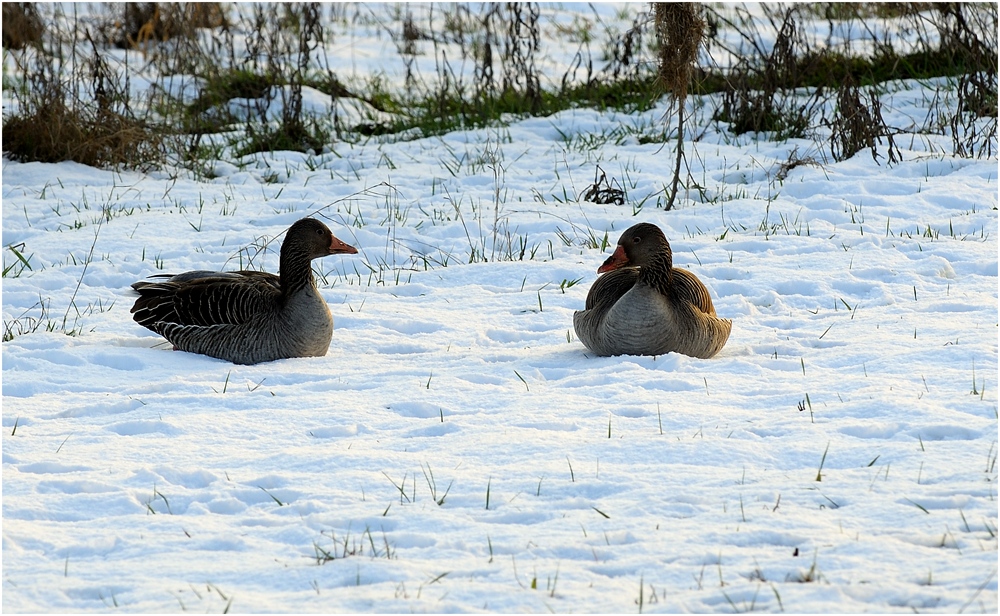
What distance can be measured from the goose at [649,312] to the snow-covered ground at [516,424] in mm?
142

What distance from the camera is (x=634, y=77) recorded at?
1447 cm

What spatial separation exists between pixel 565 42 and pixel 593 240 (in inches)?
369

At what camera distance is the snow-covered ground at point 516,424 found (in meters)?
3.42

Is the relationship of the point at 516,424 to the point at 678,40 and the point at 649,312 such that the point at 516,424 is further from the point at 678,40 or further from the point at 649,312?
the point at 678,40

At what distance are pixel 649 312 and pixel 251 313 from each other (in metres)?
2.24

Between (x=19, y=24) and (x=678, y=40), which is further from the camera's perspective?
(x=19, y=24)

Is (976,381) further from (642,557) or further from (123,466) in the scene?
(123,466)

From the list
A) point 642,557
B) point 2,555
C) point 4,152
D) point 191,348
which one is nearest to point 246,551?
point 2,555

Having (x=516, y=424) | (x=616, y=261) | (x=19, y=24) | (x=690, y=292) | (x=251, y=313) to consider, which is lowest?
(x=516, y=424)

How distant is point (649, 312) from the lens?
5.83 meters

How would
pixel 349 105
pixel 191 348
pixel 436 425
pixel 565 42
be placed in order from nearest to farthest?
pixel 436 425 < pixel 191 348 < pixel 349 105 < pixel 565 42

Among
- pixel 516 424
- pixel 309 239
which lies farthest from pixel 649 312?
pixel 309 239

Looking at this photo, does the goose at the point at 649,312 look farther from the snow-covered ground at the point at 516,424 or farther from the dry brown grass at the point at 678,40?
the dry brown grass at the point at 678,40

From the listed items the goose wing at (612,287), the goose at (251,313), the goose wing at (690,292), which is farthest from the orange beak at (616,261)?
the goose at (251,313)
